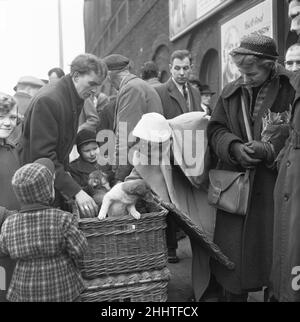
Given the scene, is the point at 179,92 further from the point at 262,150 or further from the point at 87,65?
the point at 262,150

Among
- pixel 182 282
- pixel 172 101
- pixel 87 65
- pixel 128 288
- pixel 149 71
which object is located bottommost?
pixel 182 282

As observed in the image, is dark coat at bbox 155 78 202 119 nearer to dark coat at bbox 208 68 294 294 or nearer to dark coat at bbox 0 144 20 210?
dark coat at bbox 208 68 294 294

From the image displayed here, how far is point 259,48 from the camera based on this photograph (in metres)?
3.01

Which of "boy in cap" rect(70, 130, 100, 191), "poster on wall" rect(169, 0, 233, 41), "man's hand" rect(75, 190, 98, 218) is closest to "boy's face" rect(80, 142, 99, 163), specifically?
"boy in cap" rect(70, 130, 100, 191)

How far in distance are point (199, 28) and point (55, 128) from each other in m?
10.5

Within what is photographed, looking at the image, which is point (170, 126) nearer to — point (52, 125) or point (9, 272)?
point (52, 125)

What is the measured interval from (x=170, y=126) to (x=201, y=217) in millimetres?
710

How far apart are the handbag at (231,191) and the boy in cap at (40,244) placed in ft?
3.50

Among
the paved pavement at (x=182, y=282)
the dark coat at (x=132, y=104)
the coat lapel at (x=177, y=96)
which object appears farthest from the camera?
the coat lapel at (x=177, y=96)

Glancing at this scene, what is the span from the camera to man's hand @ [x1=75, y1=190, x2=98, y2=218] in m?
2.91

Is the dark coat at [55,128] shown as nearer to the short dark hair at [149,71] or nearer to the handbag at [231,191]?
the handbag at [231,191]

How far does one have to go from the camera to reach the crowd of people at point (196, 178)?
8.06ft

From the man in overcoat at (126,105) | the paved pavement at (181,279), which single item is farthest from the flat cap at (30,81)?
the paved pavement at (181,279)

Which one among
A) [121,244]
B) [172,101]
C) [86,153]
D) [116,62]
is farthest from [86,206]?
[172,101]
